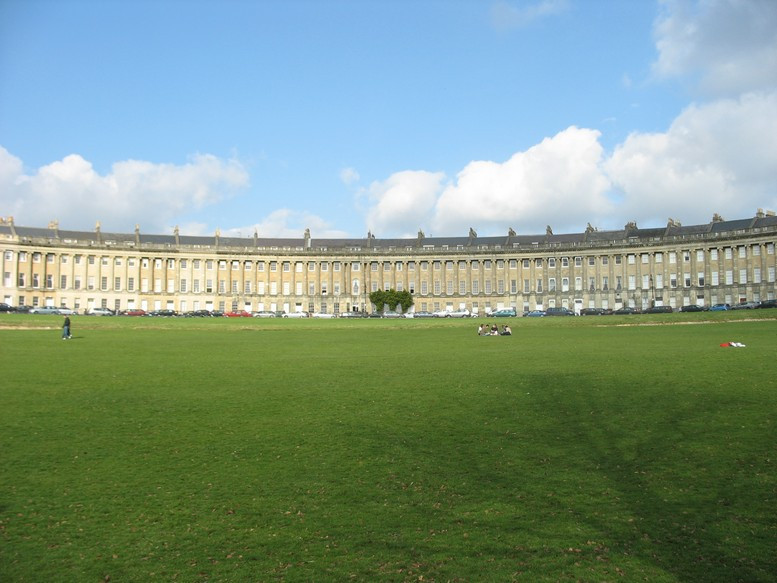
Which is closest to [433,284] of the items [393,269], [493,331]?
[393,269]

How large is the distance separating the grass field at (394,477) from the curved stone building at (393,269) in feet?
303

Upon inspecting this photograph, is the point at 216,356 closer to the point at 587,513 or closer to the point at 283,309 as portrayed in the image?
the point at 587,513

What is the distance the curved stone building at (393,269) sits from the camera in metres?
103

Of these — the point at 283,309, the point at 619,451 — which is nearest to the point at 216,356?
the point at 619,451

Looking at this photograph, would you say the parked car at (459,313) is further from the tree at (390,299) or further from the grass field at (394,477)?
the grass field at (394,477)

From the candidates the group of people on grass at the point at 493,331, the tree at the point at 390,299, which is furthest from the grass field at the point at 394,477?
the tree at the point at 390,299

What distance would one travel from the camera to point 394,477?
10.8 metres

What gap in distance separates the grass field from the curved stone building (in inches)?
3632

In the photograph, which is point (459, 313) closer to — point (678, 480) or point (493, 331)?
point (493, 331)

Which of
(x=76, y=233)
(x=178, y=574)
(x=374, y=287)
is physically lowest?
(x=178, y=574)

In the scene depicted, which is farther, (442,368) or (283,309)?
(283,309)

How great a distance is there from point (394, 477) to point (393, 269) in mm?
112182

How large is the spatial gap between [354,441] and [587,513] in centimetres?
508

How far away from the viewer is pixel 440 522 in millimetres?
9000
